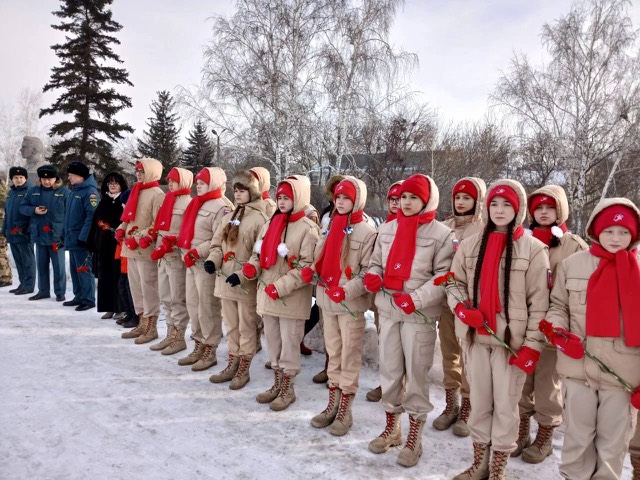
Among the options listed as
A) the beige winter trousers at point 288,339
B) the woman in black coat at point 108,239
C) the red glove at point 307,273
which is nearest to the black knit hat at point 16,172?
the woman in black coat at point 108,239

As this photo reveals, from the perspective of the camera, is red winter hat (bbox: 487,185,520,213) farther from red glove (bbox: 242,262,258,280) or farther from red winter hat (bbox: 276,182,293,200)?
red glove (bbox: 242,262,258,280)

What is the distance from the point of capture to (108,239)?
261 inches

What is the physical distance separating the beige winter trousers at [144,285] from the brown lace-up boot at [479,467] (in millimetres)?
4546

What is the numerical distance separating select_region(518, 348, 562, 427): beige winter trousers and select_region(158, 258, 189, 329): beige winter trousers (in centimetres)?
408

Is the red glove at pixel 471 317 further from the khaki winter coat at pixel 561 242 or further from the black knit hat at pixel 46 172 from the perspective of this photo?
the black knit hat at pixel 46 172

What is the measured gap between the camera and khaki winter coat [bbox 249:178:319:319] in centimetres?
420

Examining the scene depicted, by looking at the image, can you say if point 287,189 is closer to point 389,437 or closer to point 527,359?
point 389,437

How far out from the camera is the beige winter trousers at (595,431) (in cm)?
260

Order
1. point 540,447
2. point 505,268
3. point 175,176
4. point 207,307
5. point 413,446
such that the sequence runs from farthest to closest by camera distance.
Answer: point 175,176 < point 207,307 < point 540,447 < point 413,446 < point 505,268

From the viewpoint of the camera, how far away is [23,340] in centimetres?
573

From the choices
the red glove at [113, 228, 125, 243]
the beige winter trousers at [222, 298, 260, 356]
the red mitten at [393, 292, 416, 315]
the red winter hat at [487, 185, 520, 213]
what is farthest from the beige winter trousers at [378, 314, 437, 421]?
the red glove at [113, 228, 125, 243]

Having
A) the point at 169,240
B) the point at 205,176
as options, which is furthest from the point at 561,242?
the point at 169,240

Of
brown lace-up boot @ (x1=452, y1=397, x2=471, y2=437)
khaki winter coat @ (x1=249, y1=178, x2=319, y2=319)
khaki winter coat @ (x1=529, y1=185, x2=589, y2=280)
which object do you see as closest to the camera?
khaki winter coat @ (x1=529, y1=185, x2=589, y2=280)

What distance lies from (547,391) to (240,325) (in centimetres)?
300
